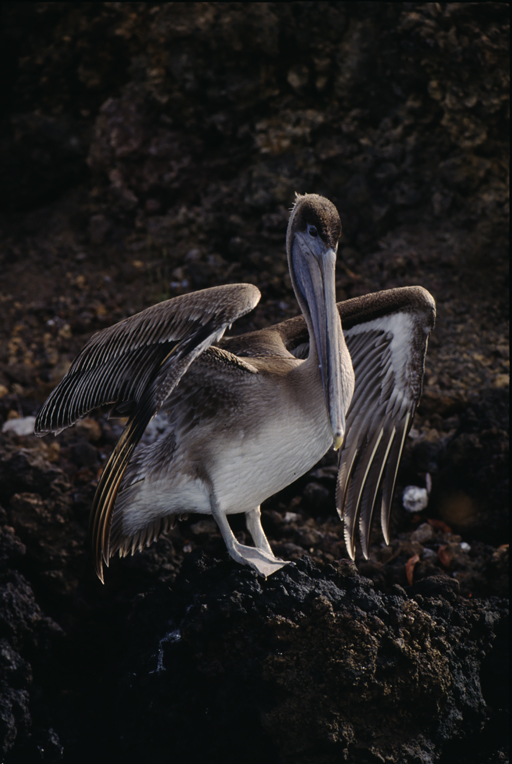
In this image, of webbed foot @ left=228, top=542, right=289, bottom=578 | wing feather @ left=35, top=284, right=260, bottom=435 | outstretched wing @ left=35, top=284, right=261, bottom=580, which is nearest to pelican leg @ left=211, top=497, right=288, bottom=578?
webbed foot @ left=228, top=542, right=289, bottom=578

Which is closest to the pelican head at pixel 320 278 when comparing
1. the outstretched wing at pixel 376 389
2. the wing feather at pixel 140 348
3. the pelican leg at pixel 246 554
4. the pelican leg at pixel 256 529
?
the wing feather at pixel 140 348

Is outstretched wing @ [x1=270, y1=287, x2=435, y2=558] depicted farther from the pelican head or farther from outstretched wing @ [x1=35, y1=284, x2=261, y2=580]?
outstretched wing @ [x1=35, y1=284, x2=261, y2=580]

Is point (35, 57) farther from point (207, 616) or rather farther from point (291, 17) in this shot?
point (207, 616)

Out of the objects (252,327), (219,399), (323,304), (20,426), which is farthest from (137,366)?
(252,327)

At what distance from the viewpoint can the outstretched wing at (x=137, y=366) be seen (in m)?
2.69

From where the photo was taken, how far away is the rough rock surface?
284 centimetres

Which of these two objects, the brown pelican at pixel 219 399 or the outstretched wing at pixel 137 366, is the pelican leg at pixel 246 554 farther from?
the outstretched wing at pixel 137 366

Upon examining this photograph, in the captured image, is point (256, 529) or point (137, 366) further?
point (256, 529)

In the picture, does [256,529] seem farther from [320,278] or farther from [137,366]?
[320,278]

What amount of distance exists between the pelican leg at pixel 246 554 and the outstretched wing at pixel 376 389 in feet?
1.88

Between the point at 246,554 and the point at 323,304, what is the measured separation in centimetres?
115

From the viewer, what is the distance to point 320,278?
3.15 meters

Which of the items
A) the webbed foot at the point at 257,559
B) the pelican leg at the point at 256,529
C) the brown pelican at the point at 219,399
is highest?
the brown pelican at the point at 219,399

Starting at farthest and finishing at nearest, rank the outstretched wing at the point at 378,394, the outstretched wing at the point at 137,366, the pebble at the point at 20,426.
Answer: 1. the pebble at the point at 20,426
2. the outstretched wing at the point at 378,394
3. the outstretched wing at the point at 137,366
